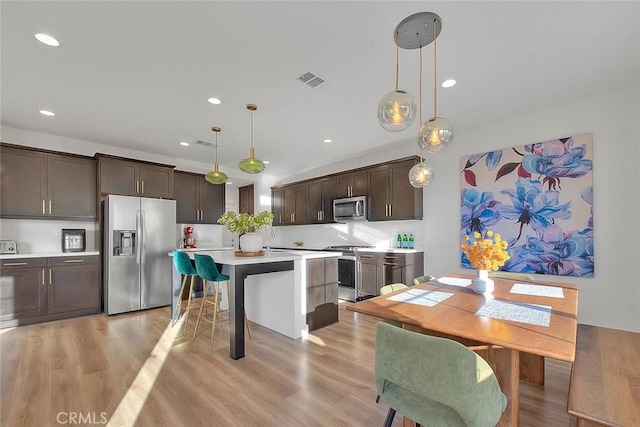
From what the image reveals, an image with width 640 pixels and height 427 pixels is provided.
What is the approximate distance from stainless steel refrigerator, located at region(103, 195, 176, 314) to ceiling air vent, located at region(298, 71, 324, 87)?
10.9 ft

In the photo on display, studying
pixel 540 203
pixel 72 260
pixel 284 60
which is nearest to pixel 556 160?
pixel 540 203

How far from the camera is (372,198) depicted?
5.13m

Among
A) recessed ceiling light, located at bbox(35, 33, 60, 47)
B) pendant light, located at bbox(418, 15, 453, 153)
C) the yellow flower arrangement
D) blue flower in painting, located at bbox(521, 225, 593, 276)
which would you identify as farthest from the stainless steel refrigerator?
blue flower in painting, located at bbox(521, 225, 593, 276)

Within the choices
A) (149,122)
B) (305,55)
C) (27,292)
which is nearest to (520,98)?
(305,55)

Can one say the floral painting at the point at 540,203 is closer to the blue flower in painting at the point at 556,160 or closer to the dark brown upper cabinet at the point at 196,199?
the blue flower in painting at the point at 556,160

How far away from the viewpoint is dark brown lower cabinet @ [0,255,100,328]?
11.8ft

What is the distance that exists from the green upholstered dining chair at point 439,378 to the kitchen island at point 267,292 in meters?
1.76

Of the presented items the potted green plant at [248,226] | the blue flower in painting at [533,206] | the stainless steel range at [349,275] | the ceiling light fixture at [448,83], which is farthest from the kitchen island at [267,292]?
the blue flower in painting at [533,206]

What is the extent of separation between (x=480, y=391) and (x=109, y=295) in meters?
4.83

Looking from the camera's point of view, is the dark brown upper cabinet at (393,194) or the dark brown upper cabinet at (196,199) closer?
the dark brown upper cabinet at (393,194)

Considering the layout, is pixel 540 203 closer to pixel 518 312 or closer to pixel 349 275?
pixel 518 312

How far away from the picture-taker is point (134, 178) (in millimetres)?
4629

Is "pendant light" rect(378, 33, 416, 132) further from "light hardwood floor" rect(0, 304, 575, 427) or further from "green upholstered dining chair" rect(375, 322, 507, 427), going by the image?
"light hardwood floor" rect(0, 304, 575, 427)

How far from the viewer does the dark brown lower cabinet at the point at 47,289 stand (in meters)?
3.61
